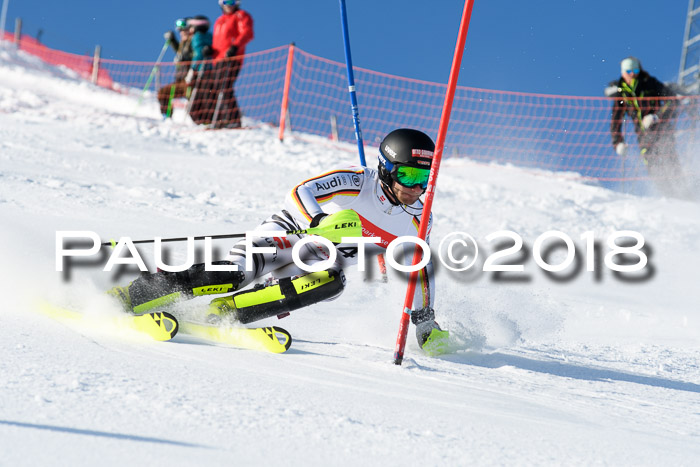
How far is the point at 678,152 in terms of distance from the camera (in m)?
11.7

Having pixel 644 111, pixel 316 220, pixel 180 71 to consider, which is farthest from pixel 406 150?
pixel 180 71

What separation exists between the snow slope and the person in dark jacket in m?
1.93

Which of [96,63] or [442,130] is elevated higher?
[96,63]

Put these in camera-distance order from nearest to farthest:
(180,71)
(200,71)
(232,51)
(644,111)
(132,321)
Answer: (132,321), (644,111), (232,51), (200,71), (180,71)

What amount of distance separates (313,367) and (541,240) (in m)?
5.63

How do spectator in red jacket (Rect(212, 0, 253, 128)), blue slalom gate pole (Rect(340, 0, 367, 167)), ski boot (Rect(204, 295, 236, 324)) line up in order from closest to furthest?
ski boot (Rect(204, 295, 236, 324)) < blue slalom gate pole (Rect(340, 0, 367, 167)) < spectator in red jacket (Rect(212, 0, 253, 128))

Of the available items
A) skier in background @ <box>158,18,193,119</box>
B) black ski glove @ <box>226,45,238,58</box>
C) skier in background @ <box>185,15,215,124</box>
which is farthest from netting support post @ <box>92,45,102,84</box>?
black ski glove @ <box>226,45,238,58</box>

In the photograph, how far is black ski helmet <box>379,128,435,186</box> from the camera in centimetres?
391

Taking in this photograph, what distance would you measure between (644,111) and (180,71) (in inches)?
306

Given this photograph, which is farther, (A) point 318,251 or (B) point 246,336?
(A) point 318,251

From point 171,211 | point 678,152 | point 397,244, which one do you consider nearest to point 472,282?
point 397,244

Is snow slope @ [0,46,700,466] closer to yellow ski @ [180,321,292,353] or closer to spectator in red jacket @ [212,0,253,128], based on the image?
yellow ski @ [180,321,292,353]

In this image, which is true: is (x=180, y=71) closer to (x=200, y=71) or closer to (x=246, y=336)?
(x=200, y=71)

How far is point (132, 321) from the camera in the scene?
134 inches
